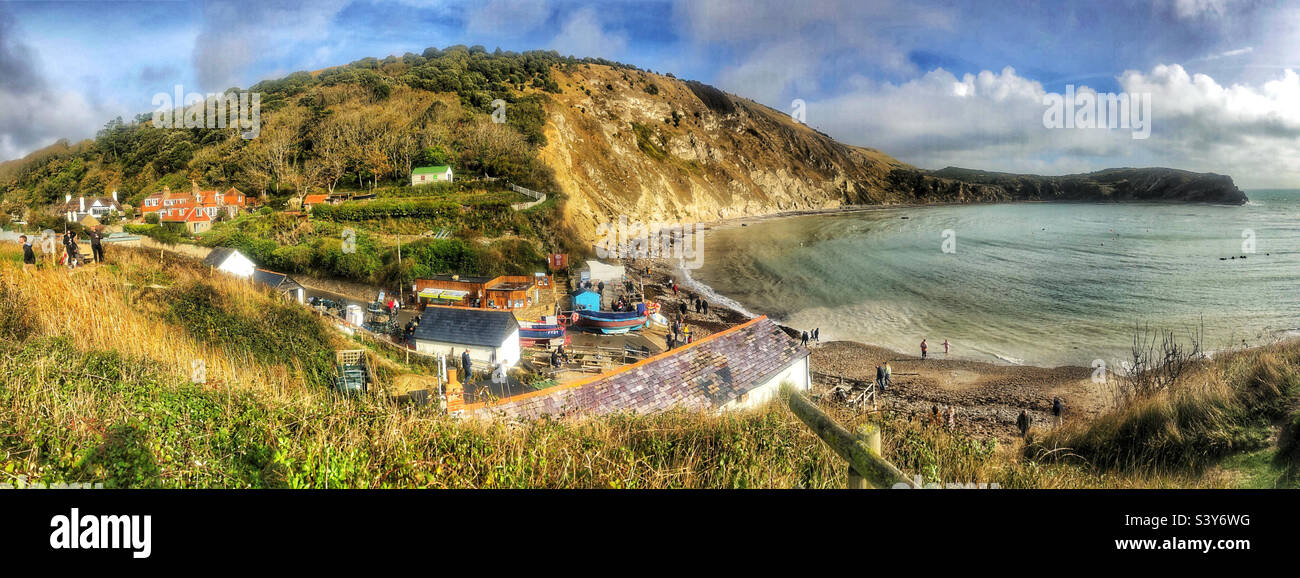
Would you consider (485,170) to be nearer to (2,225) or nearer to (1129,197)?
(2,225)

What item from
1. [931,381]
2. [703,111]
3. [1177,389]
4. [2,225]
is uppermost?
[703,111]

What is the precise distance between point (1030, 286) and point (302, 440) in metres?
31.3

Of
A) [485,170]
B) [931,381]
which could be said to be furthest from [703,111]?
[931,381]

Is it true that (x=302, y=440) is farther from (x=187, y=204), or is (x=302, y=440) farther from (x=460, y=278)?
(x=187, y=204)

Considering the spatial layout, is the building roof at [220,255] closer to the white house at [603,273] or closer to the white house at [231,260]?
the white house at [231,260]

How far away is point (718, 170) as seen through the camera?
281 ft

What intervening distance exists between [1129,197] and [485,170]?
9056 cm

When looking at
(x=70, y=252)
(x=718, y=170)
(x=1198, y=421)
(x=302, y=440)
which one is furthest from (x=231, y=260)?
(x=718, y=170)

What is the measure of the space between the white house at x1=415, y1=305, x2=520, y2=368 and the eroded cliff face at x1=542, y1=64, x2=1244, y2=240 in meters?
20.5

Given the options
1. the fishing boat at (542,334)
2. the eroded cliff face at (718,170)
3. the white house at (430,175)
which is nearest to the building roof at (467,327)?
the fishing boat at (542,334)

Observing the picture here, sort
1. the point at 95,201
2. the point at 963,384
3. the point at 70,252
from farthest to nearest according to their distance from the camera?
the point at 95,201 → the point at 963,384 → the point at 70,252

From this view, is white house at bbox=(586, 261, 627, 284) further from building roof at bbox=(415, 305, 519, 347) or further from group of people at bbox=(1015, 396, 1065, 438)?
group of people at bbox=(1015, 396, 1065, 438)

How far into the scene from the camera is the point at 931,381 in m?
15.2

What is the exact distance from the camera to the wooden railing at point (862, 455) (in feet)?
9.64
